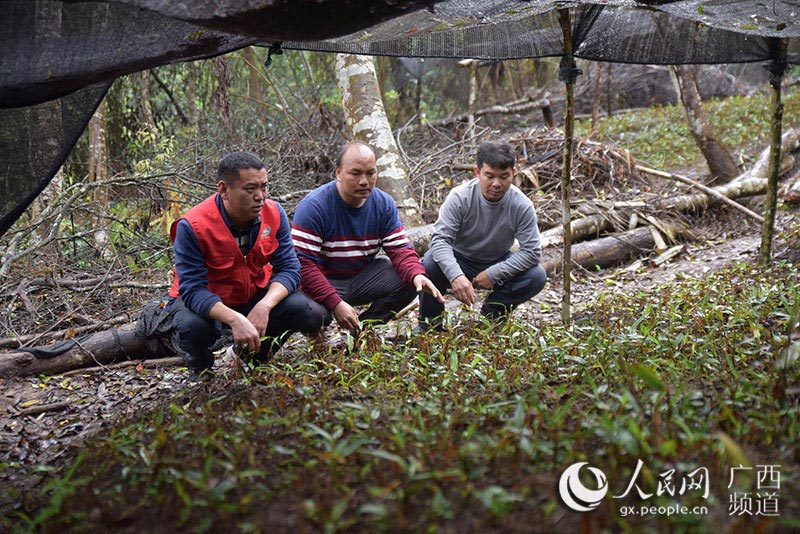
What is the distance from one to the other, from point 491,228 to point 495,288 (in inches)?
17.8

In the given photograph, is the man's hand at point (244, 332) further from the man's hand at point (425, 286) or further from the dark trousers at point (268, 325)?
the man's hand at point (425, 286)

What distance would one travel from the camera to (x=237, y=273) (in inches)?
156

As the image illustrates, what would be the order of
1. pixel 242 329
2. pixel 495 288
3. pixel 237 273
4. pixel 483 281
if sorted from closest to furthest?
1. pixel 242 329
2. pixel 237 273
3. pixel 483 281
4. pixel 495 288

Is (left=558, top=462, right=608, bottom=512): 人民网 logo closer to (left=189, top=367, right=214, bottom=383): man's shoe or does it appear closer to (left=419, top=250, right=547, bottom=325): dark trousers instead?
(left=189, top=367, right=214, bottom=383): man's shoe

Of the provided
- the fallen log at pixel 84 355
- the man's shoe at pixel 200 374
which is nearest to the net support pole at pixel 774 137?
the man's shoe at pixel 200 374

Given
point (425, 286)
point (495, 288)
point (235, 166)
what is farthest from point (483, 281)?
point (235, 166)

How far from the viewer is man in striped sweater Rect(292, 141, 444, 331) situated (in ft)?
14.2

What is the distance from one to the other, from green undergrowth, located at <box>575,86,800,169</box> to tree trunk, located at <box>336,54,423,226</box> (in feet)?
16.7

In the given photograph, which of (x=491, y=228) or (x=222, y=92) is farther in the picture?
(x=222, y=92)

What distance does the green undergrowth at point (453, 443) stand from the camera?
1913 millimetres

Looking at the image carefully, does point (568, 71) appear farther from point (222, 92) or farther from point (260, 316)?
point (222, 92)

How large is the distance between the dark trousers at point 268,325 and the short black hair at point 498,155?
1.57m

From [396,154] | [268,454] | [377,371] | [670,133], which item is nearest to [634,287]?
[396,154]

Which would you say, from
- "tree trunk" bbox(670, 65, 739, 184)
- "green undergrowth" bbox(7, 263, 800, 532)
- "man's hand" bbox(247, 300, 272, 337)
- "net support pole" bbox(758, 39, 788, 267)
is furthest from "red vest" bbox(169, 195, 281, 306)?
"tree trunk" bbox(670, 65, 739, 184)
